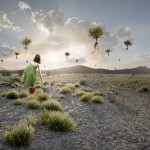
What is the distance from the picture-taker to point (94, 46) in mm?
76500

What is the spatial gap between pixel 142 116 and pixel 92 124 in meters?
4.45

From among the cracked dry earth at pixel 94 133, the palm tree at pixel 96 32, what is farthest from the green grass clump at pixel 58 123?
the palm tree at pixel 96 32

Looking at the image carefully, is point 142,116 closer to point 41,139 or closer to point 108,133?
point 108,133

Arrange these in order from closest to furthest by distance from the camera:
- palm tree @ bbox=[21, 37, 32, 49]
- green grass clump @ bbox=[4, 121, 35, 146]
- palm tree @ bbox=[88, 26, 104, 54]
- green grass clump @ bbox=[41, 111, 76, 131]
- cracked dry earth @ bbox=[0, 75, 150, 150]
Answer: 1. green grass clump @ bbox=[4, 121, 35, 146]
2. cracked dry earth @ bbox=[0, 75, 150, 150]
3. green grass clump @ bbox=[41, 111, 76, 131]
4. palm tree @ bbox=[88, 26, 104, 54]
5. palm tree @ bbox=[21, 37, 32, 49]

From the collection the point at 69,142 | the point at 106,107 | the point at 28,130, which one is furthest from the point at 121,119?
the point at 28,130

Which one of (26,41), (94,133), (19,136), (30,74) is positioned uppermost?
(26,41)

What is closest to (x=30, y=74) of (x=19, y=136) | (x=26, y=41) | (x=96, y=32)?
(x=19, y=136)

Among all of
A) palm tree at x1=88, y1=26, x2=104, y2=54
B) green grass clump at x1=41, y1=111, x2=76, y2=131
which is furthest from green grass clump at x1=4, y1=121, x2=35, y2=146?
palm tree at x1=88, y1=26, x2=104, y2=54

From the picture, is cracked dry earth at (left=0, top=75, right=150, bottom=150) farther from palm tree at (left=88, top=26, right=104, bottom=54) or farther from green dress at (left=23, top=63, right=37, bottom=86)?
palm tree at (left=88, top=26, right=104, bottom=54)

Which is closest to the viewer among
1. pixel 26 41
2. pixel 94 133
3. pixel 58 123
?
pixel 58 123

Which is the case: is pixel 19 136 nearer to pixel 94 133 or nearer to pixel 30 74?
pixel 94 133

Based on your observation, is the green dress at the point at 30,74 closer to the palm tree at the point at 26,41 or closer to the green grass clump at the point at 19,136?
the green grass clump at the point at 19,136

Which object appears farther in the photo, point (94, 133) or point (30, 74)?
point (30, 74)

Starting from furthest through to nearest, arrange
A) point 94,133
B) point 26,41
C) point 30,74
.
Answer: point 26,41, point 30,74, point 94,133
